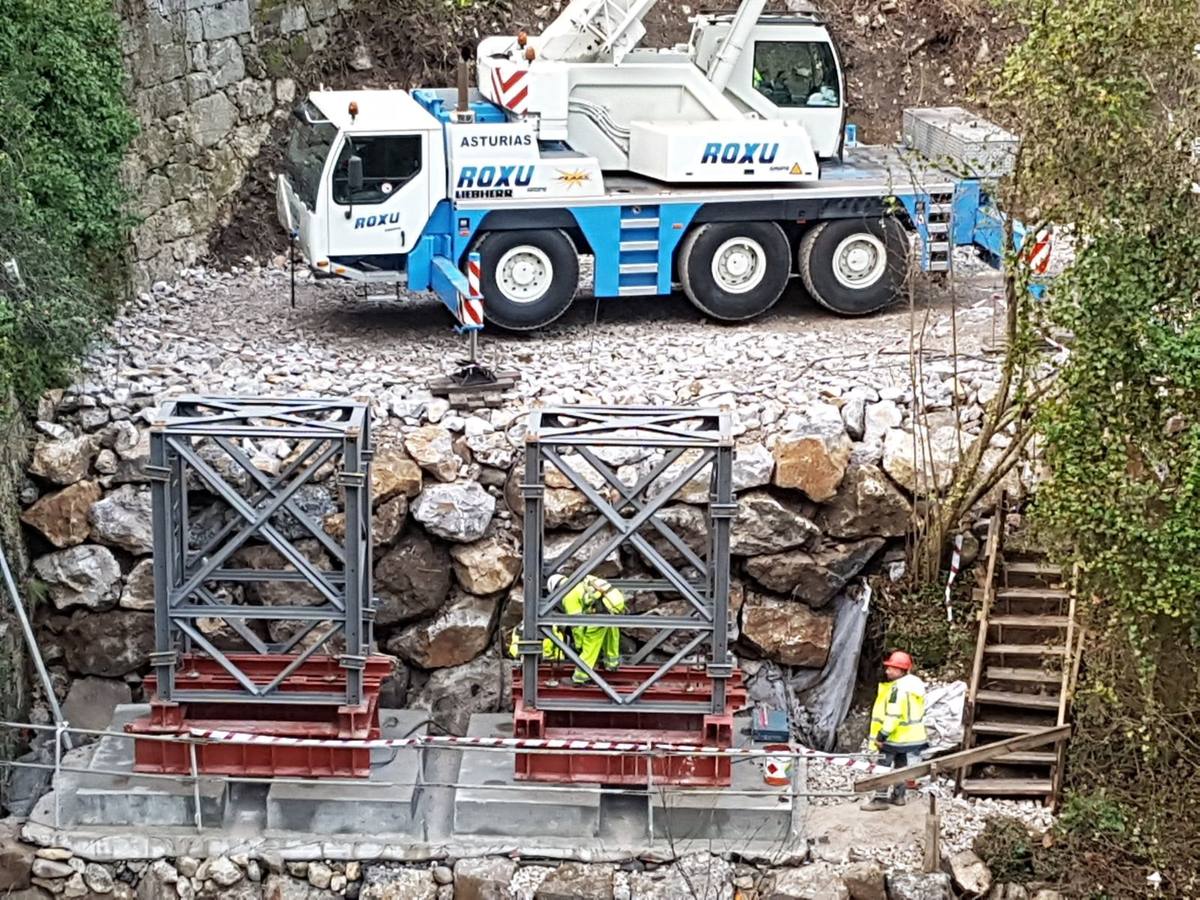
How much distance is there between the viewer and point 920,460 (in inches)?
650

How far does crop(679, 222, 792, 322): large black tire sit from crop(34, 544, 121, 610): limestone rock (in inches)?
249

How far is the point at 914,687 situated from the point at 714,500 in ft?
7.39

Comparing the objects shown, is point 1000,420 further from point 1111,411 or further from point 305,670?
point 305,670

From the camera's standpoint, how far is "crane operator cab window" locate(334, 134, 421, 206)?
57.5 feet

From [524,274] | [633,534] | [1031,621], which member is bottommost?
[1031,621]

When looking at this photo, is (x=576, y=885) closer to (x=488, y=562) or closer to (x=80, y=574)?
(x=488, y=562)

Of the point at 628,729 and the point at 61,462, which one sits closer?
the point at 628,729

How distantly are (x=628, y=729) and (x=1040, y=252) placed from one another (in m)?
5.52

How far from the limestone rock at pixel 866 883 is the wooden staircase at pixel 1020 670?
4.61ft

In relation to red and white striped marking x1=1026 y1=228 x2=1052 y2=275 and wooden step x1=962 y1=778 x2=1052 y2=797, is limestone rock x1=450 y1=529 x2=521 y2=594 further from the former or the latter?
red and white striped marking x1=1026 y1=228 x2=1052 y2=275

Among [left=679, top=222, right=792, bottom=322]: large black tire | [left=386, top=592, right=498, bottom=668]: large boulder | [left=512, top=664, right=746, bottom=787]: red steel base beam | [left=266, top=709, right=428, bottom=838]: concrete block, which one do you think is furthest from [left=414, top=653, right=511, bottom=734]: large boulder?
[left=679, top=222, right=792, bottom=322]: large black tire

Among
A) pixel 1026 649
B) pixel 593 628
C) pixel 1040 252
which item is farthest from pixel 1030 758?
pixel 1040 252

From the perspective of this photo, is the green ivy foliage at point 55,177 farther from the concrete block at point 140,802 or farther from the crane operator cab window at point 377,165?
the concrete block at point 140,802

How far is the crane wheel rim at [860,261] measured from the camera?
61.7 ft
